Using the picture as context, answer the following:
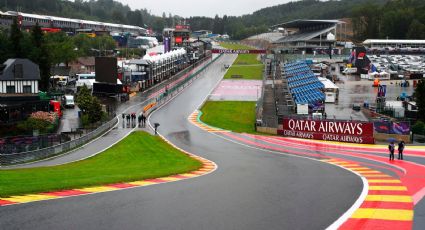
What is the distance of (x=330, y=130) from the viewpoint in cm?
4538

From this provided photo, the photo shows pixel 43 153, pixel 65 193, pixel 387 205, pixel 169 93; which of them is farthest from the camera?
pixel 169 93

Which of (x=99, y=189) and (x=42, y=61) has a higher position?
(x=42, y=61)

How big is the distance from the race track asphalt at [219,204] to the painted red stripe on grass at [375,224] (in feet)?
1.92

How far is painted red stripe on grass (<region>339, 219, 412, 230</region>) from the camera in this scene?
Result: 51.3 feet

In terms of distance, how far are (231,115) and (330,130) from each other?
677 inches

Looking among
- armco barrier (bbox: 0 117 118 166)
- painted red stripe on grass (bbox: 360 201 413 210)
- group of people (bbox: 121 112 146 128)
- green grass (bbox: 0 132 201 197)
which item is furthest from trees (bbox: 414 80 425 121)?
painted red stripe on grass (bbox: 360 201 413 210)

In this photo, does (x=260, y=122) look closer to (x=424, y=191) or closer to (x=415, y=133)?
(x=415, y=133)

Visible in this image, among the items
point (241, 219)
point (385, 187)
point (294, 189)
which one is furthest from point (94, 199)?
point (385, 187)

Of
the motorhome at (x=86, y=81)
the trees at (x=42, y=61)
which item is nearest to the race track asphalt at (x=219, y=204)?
the trees at (x=42, y=61)

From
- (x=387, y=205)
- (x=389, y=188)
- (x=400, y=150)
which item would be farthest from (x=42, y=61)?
(x=387, y=205)

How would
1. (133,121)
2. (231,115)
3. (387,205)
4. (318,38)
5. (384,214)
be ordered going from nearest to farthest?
(384,214) < (387,205) < (133,121) < (231,115) < (318,38)

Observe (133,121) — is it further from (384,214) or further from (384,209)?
(384,214)

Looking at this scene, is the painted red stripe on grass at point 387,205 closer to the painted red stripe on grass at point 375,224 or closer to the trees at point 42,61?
the painted red stripe on grass at point 375,224

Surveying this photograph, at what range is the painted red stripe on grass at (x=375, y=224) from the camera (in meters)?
15.6
